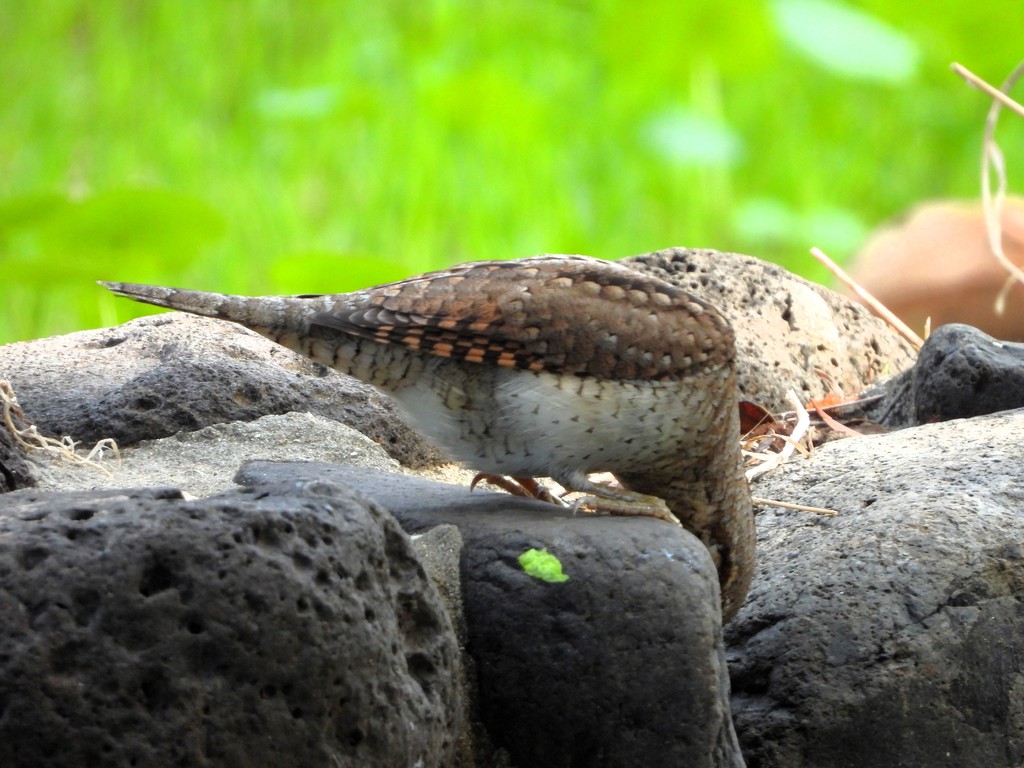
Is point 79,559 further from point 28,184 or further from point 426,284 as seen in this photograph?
point 28,184

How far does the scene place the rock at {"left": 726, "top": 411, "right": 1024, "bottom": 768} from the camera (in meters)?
2.94

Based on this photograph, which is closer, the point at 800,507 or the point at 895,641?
the point at 895,641

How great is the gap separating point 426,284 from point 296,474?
1.65 feet

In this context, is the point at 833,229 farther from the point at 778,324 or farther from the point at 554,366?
the point at 554,366

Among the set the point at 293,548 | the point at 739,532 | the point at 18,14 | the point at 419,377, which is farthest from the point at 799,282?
the point at 18,14

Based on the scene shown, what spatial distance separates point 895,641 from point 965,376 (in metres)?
1.40

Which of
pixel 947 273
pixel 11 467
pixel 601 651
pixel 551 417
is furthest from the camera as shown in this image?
pixel 947 273

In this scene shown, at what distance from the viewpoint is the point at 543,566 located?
8.41 ft

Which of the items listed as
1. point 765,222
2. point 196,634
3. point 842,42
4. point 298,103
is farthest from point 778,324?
point 196,634

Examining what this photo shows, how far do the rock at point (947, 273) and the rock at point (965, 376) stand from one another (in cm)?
281

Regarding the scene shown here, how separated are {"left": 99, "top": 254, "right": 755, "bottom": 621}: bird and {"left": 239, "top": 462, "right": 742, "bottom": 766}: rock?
1.08 feet

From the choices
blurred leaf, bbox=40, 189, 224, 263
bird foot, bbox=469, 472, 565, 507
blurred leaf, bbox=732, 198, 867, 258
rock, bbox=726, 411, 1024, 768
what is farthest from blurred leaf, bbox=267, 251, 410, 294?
rock, bbox=726, 411, 1024, 768

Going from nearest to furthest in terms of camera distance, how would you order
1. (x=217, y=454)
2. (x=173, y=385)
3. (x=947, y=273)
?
(x=217, y=454) → (x=173, y=385) → (x=947, y=273)

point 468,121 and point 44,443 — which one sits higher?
point 468,121
